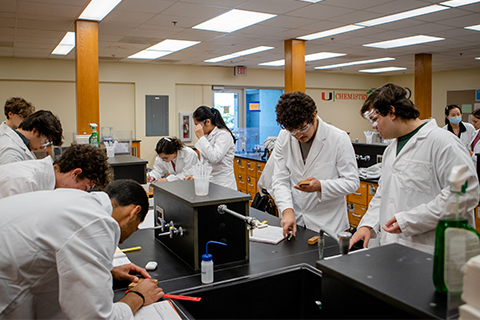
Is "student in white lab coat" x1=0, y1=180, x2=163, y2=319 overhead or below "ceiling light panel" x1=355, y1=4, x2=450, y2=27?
below

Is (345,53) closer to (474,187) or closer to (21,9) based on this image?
(21,9)

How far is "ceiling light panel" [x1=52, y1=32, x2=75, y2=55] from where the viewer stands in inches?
245

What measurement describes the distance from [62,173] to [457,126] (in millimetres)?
6505

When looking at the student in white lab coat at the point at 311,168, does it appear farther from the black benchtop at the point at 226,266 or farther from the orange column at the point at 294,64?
the orange column at the point at 294,64

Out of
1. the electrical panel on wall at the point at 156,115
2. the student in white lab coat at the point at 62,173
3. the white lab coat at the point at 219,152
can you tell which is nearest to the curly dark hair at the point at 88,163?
the student in white lab coat at the point at 62,173

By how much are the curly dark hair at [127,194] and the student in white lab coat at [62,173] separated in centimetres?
46

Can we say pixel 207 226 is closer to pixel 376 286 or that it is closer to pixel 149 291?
pixel 149 291

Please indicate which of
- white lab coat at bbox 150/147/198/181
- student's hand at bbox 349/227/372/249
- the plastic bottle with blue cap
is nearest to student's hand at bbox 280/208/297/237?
student's hand at bbox 349/227/372/249

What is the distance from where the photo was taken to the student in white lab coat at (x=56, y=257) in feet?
4.06

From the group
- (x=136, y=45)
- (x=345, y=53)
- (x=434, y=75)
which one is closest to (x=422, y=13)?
(x=345, y=53)

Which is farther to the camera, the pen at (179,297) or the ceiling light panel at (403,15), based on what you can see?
the ceiling light panel at (403,15)

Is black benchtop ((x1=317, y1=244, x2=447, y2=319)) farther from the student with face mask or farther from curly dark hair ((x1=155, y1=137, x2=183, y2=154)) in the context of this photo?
the student with face mask

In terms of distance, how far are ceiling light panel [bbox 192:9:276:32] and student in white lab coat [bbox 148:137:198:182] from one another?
1947 mm

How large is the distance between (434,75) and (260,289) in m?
11.9
